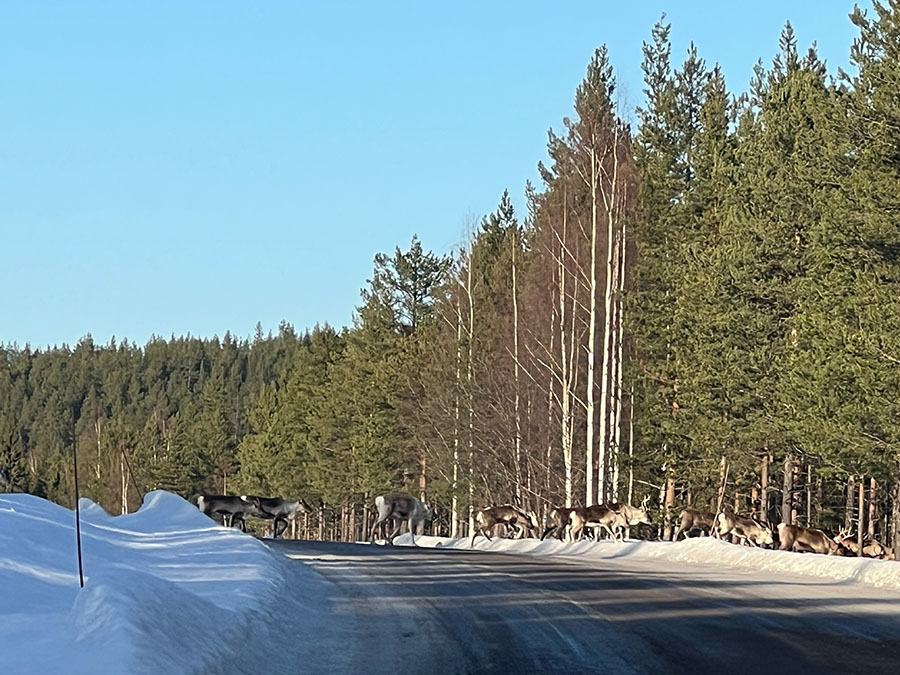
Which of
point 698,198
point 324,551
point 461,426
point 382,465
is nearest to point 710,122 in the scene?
point 698,198

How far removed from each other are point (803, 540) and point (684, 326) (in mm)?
11822

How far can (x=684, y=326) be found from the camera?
130ft

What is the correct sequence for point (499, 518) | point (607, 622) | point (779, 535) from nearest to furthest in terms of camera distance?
point (607, 622) → point (779, 535) → point (499, 518)

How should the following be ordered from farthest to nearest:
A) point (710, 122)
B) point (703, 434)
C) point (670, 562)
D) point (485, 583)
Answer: point (710, 122) < point (703, 434) < point (670, 562) < point (485, 583)

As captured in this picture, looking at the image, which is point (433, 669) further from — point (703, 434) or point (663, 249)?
point (663, 249)

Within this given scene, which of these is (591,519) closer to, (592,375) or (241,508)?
(592,375)

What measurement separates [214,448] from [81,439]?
214ft

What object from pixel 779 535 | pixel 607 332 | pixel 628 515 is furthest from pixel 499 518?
pixel 779 535

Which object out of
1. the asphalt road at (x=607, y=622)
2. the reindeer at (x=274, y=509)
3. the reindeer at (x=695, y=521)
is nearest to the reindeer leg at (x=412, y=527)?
the reindeer at (x=274, y=509)

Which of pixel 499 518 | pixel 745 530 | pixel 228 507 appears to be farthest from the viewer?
pixel 499 518

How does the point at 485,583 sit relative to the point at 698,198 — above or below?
below

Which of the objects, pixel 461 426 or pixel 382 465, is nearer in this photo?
pixel 461 426

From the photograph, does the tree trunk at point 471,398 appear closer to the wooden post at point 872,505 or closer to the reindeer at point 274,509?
the reindeer at point 274,509

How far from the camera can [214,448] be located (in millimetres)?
113562
